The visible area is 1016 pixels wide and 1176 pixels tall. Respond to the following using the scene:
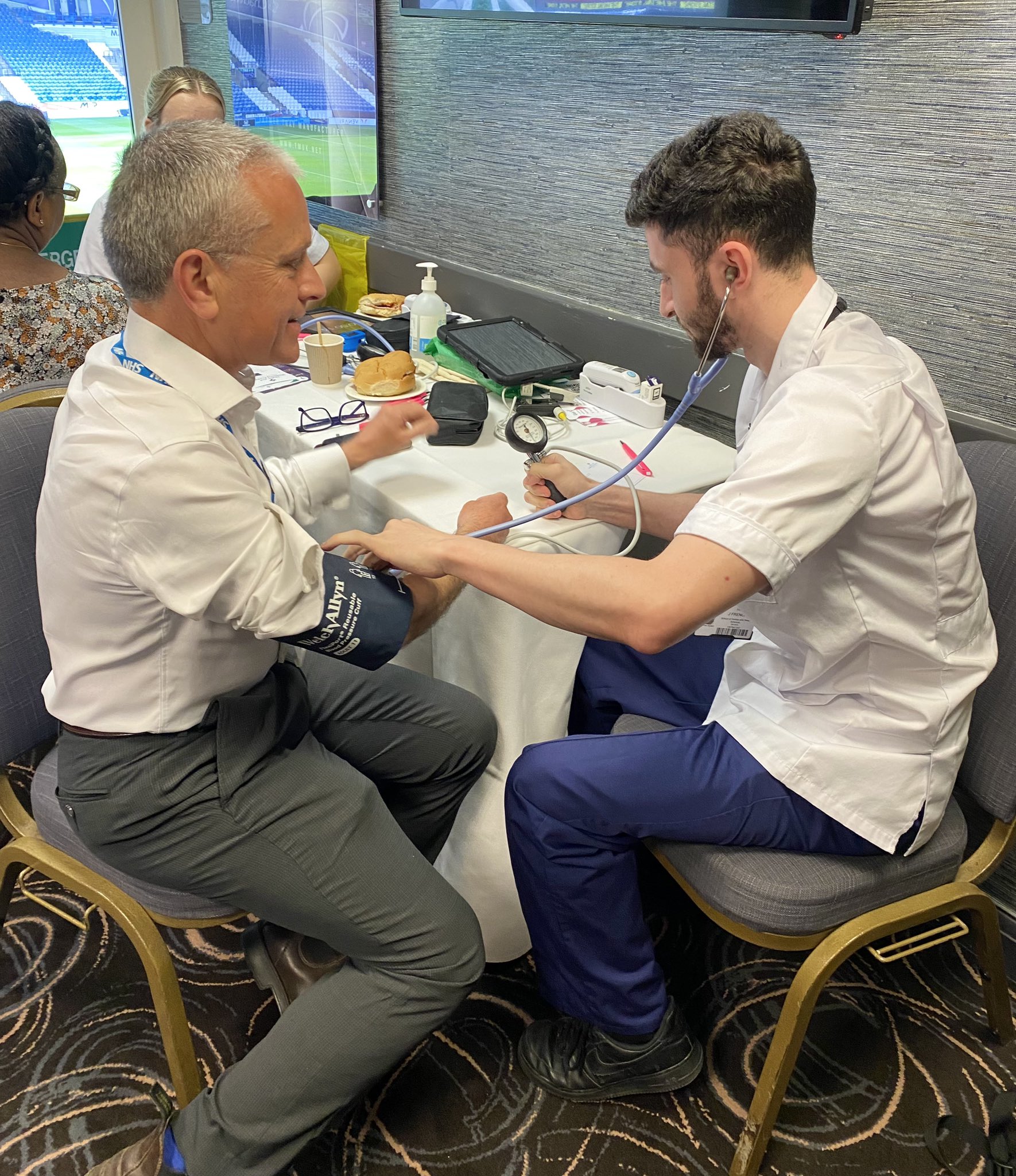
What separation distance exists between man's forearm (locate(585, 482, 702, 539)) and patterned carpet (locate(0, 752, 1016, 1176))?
739 millimetres

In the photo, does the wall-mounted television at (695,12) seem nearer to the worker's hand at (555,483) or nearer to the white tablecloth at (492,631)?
the white tablecloth at (492,631)

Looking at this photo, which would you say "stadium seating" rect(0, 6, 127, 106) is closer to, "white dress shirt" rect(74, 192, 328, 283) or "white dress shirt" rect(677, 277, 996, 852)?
"white dress shirt" rect(74, 192, 328, 283)

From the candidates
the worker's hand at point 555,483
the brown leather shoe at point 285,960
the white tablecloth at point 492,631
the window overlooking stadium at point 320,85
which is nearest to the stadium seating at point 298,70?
the window overlooking stadium at point 320,85

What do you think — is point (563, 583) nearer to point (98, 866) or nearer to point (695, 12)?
point (98, 866)

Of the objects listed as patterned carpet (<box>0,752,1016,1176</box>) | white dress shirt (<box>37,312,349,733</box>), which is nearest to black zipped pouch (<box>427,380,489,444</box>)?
white dress shirt (<box>37,312,349,733</box>)

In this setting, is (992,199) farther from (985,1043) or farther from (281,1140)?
(281,1140)

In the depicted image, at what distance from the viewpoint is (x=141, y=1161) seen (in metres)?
1.15

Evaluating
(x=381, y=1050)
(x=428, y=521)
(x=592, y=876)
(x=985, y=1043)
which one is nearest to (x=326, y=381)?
(x=428, y=521)

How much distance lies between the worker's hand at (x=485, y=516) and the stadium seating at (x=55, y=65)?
3585mm

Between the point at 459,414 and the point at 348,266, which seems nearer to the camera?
the point at 459,414

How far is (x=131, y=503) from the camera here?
918 mm

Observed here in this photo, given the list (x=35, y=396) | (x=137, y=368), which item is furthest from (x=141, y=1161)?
(x=35, y=396)

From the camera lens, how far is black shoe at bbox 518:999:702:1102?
1297 mm

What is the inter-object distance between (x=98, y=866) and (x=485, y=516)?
0.68 meters
